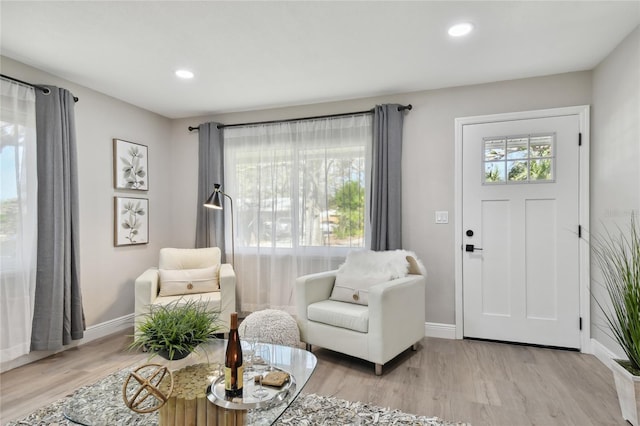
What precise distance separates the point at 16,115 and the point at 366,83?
9.47 ft

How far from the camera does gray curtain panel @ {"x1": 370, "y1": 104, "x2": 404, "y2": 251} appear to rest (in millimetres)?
3545

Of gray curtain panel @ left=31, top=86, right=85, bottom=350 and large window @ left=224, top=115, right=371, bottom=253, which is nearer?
gray curtain panel @ left=31, top=86, right=85, bottom=350

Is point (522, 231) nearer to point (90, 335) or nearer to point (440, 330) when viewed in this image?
point (440, 330)

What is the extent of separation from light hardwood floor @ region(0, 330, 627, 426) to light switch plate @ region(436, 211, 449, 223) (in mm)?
1146

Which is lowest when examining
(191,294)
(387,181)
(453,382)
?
(453,382)

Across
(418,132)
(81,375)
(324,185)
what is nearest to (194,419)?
(81,375)

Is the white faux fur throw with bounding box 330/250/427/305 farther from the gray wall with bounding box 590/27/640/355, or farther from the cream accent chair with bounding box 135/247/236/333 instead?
the gray wall with bounding box 590/27/640/355

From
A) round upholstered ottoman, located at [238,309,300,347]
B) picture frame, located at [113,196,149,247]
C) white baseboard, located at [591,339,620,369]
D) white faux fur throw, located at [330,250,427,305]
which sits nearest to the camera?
white baseboard, located at [591,339,620,369]

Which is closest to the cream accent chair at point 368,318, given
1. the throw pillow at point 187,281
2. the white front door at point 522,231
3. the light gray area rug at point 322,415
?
the light gray area rug at point 322,415

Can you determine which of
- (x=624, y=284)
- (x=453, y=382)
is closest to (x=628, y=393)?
(x=624, y=284)

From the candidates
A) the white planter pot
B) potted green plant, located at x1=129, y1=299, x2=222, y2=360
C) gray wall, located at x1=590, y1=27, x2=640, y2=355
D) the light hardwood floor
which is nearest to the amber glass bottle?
potted green plant, located at x1=129, y1=299, x2=222, y2=360

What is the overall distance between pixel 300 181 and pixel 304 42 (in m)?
1.66

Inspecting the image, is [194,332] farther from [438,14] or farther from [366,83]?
[366,83]

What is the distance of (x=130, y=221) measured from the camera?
12.7 ft
